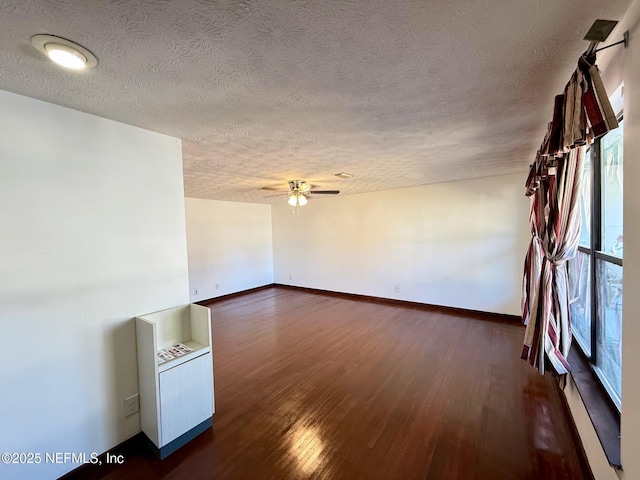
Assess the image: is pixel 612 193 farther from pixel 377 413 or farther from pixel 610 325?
pixel 377 413

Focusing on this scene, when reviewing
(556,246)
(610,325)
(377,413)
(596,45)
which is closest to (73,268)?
(377,413)

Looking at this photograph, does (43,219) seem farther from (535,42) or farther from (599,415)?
(599,415)

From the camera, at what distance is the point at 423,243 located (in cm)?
509

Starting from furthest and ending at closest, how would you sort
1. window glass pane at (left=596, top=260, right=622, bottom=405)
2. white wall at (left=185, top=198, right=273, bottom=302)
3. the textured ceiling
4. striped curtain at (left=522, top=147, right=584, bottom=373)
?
white wall at (left=185, top=198, right=273, bottom=302) → striped curtain at (left=522, top=147, right=584, bottom=373) → window glass pane at (left=596, top=260, right=622, bottom=405) → the textured ceiling

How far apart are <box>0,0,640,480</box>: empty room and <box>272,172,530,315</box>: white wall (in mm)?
1329

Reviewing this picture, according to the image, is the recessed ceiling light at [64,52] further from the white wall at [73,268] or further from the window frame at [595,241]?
the window frame at [595,241]

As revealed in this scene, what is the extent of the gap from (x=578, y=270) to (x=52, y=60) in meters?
4.04

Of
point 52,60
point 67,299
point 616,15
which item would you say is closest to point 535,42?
point 616,15

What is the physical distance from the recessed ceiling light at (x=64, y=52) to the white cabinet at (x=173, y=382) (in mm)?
1489

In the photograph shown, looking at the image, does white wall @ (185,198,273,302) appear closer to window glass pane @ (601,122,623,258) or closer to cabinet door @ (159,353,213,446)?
cabinet door @ (159,353,213,446)

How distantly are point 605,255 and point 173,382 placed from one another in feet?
10.2

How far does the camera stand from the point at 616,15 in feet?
3.38

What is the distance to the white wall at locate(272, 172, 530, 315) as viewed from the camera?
14.1 ft

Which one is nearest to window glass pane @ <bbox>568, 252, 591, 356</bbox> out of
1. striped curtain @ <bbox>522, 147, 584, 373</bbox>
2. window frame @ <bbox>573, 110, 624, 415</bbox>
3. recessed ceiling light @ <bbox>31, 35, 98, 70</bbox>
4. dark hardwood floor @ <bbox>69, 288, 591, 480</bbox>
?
window frame @ <bbox>573, 110, 624, 415</bbox>
